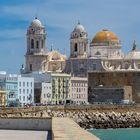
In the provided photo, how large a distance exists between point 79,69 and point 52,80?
12423mm

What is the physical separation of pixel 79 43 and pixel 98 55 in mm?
5623

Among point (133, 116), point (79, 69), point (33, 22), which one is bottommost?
point (133, 116)

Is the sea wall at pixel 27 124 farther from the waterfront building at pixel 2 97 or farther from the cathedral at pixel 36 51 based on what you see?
the cathedral at pixel 36 51

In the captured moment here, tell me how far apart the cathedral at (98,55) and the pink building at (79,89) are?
2.75 m

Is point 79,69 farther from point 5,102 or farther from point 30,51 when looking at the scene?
point 5,102

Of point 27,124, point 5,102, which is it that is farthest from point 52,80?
point 27,124

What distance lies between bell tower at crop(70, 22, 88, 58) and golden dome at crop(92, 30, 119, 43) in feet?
6.52

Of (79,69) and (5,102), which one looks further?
(79,69)

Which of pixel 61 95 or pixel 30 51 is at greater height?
pixel 30 51

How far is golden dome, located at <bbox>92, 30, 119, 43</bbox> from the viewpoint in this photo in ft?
417

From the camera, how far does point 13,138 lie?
810 inches

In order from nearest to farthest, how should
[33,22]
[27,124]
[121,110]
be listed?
[27,124] < [121,110] < [33,22]

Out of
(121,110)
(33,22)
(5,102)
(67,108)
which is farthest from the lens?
(33,22)

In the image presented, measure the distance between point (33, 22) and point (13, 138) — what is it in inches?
4371
